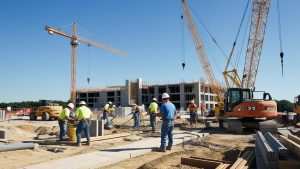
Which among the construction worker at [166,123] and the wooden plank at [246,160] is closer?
the wooden plank at [246,160]

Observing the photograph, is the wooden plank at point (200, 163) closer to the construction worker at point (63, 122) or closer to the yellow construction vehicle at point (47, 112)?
the construction worker at point (63, 122)

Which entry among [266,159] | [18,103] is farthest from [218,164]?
[18,103]

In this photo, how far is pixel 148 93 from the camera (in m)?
83.1

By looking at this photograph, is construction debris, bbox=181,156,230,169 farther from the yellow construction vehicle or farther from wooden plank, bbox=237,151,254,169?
the yellow construction vehicle

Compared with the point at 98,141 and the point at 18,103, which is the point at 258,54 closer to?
the point at 98,141

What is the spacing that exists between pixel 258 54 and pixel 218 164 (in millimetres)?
34903

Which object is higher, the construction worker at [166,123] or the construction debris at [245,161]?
the construction worker at [166,123]

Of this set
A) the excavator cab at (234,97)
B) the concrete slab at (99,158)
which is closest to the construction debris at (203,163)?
the concrete slab at (99,158)

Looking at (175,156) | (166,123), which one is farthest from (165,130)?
(175,156)

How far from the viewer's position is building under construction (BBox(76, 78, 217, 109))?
3004 inches

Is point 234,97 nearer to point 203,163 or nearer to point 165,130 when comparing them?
point 165,130

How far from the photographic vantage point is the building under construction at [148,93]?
7631cm

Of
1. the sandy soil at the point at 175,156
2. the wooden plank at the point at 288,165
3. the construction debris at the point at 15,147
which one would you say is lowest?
the sandy soil at the point at 175,156

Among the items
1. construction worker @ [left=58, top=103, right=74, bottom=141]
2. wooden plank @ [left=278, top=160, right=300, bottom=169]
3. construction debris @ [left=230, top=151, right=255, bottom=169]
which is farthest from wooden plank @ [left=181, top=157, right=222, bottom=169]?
construction worker @ [left=58, top=103, right=74, bottom=141]
